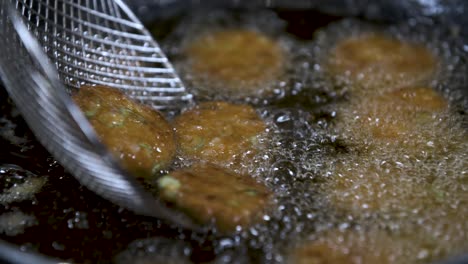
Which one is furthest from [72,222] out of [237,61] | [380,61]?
[380,61]

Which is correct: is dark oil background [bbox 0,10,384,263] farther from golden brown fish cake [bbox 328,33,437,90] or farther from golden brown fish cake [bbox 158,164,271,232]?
golden brown fish cake [bbox 328,33,437,90]

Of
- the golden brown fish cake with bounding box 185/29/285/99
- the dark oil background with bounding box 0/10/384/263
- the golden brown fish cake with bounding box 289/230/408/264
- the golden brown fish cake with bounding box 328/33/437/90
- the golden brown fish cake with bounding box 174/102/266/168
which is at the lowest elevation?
the dark oil background with bounding box 0/10/384/263

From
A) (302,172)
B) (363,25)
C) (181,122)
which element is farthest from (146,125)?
(363,25)

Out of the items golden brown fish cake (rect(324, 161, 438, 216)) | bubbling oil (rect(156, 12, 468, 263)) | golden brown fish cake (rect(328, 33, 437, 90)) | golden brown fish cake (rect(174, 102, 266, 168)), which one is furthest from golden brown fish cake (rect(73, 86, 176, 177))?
golden brown fish cake (rect(328, 33, 437, 90))

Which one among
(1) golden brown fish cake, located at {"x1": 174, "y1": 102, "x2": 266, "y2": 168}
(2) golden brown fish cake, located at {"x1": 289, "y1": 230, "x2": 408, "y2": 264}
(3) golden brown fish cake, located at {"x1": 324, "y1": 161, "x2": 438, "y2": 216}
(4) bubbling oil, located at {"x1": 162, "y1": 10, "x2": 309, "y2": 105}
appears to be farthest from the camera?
(4) bubbling oil, located at {"x1": 162, "y1": 10, "x2": 309, "y2": 105}

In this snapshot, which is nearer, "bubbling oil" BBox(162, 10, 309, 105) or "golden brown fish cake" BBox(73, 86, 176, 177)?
"golden brown fish cake" BBox(73, 86, 176, 177)

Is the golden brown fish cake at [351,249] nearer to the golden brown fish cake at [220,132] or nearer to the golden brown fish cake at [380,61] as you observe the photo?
the golden brown fish cake at [220,132]

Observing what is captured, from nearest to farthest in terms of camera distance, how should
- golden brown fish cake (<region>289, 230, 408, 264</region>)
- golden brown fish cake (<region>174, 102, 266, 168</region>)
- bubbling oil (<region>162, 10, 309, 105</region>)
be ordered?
golden brown fish cake (<region>289, 230, 408, 264</region>) → golden brown fish cake (<region>174, 102, 266, 168</region>) → bubbling oil (<region>162, 10, 309, 105</region>)
